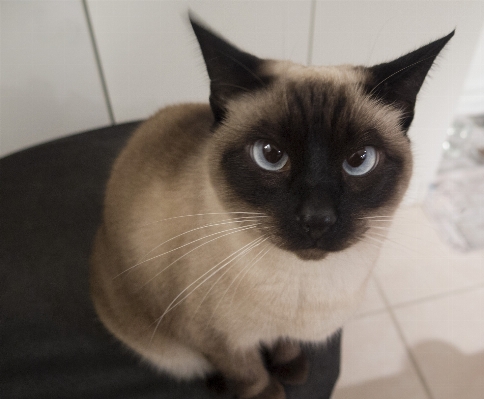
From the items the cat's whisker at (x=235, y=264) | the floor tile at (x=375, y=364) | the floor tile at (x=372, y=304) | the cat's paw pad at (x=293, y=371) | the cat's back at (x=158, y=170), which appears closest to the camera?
the cat's whisker at (x=235, y=264)

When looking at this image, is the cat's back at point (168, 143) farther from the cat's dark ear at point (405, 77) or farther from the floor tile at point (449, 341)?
the floor tile at point (449, 341)

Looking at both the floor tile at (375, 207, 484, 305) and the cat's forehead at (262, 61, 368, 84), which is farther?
the floor tile at (375, 207, 484, 305)

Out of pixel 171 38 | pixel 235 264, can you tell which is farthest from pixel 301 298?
pixel 171 38

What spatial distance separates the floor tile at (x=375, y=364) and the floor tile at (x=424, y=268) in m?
0.14

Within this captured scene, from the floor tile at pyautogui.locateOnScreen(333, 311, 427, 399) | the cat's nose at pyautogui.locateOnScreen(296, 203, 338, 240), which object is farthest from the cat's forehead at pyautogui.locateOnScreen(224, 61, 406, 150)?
the floor tile at pyautogui.locateOnScreen(333, 311, 427, 399)

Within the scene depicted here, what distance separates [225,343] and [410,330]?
99 centimetres

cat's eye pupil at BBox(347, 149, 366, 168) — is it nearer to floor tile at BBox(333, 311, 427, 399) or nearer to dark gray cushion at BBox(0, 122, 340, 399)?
dark gray cushion at BBox(0, 122, 340, 399)

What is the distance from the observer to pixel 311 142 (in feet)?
2.05

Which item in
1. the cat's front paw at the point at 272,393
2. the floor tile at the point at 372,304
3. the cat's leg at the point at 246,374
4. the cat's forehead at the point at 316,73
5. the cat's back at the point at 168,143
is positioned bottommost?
the floor tile at the point at 372,304

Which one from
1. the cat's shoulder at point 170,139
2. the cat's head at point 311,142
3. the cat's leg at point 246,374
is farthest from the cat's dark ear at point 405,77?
the cat's leg at point 246,374

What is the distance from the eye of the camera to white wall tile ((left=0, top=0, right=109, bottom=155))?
4.27 ft

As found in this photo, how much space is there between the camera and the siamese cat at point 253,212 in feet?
2.09

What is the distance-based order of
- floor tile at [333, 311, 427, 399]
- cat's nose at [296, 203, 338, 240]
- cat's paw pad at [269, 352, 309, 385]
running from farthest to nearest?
floor tile at [333, 311, 427, 399], cat's paw pad at [269, 352, 309, 385], cat's nose at [296, 203, 338, 240]

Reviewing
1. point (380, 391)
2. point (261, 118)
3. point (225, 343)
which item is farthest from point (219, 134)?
point (380, 391)
